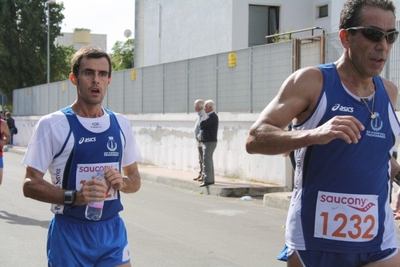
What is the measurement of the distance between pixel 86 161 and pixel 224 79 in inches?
624

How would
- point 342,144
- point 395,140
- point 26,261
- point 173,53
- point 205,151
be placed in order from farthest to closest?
1. point 173,53
2. point 205,151
3. point 26,261
4. point 395,140
5. point 342,144

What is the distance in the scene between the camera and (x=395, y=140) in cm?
363

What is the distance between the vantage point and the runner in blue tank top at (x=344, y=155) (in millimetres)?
3420

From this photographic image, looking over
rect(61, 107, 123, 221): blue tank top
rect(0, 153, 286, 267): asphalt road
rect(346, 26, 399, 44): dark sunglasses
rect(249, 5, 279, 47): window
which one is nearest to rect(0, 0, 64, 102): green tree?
rect(249, 5, 279, 47): window

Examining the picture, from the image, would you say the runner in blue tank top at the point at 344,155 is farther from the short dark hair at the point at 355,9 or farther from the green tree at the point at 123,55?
the green tree at the point at 123,55

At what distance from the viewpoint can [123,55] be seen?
60125 mm

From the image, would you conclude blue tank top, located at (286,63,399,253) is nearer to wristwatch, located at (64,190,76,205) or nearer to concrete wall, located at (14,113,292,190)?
wristwatch, located at (64,190,76,205)

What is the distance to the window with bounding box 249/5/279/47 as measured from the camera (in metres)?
30.6

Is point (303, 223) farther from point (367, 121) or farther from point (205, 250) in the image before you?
point (205, 250)

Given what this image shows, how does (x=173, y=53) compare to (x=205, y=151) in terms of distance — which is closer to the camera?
(x=205, y=151)

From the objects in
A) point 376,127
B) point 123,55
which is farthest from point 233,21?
point 123,55

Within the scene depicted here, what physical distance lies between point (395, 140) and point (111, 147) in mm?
1680

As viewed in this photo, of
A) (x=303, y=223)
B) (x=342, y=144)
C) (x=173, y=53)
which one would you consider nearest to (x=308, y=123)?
(x=342, y=144)

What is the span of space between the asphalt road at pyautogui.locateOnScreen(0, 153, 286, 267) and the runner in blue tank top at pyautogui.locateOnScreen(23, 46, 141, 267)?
3.81 m
